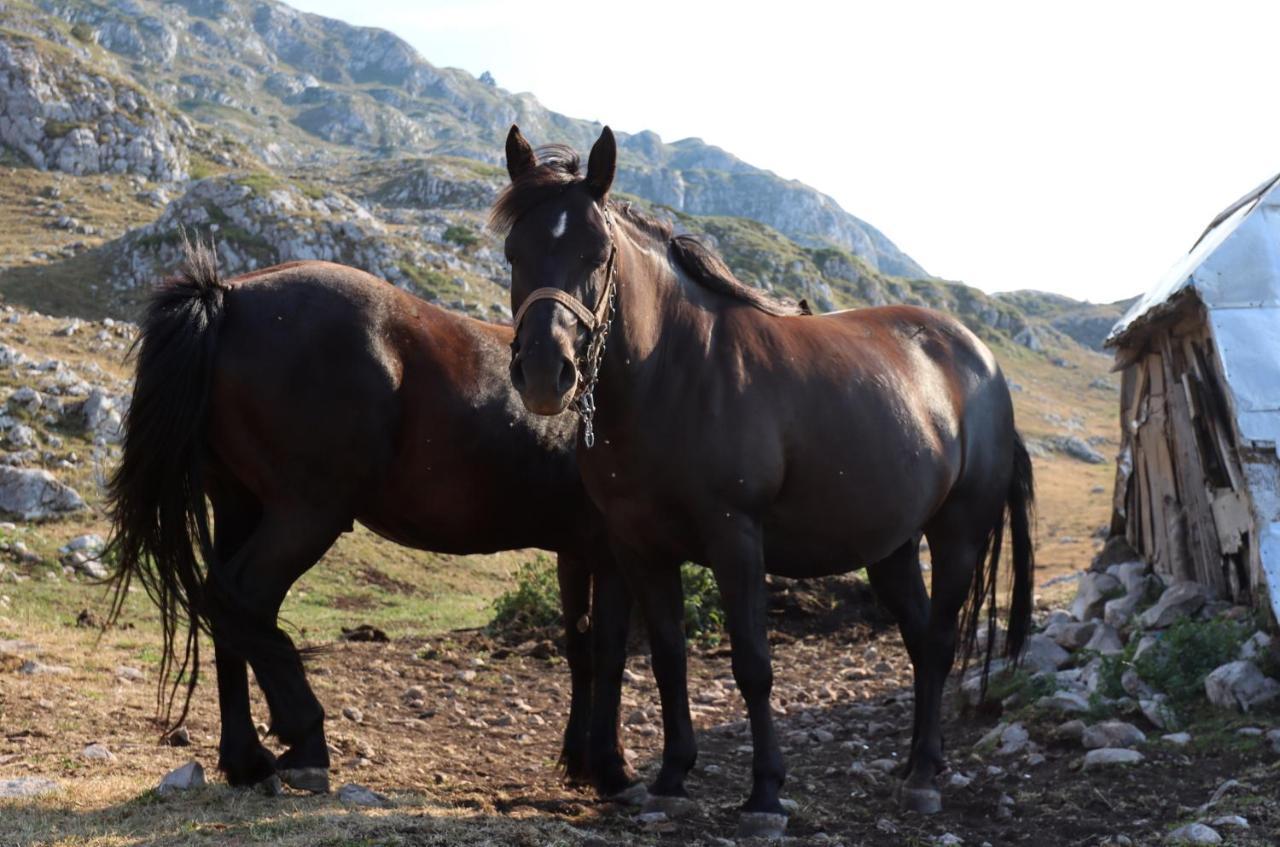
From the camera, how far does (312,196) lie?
44.5 m

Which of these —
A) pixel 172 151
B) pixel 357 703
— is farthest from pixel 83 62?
pixel 357 703

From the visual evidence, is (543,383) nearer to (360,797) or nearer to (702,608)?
(360,797)

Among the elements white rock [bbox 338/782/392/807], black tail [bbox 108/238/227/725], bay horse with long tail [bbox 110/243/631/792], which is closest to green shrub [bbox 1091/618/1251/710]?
bay horse with long tail [bbox 110/243/631/792]

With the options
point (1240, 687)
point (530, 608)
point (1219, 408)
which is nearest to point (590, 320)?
point (1240, 687)

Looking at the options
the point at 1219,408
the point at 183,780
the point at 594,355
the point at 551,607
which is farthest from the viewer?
the point at 551,607

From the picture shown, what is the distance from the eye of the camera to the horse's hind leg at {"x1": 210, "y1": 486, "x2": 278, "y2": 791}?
4934 mm

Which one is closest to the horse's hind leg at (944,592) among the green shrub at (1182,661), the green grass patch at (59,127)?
the green shrub at (1182,661)

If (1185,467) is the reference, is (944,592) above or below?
below

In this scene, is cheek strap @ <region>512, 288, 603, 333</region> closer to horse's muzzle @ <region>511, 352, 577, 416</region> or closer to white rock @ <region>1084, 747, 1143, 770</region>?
horse's muzzle @ <region>511, 352, 577, 416</region>

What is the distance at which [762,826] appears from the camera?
4715 millimetres

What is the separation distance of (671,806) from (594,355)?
2.24 m

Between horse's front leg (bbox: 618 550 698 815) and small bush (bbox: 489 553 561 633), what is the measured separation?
205 inches

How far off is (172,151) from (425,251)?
82.6 ft

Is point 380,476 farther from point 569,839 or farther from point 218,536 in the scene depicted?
point 569,839
